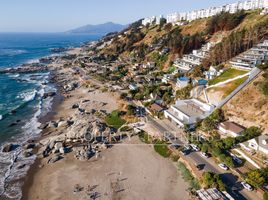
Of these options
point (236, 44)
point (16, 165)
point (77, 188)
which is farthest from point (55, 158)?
point (236, 44)

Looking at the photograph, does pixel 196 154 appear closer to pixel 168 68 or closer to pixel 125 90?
pixel 125 90

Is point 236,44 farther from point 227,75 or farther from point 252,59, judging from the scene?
point 227,75

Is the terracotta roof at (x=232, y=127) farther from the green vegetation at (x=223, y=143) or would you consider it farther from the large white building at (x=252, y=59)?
the large white building at (x=252, y=59)

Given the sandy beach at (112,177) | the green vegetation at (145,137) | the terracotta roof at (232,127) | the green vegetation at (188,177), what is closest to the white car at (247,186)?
the green vegetation at (188,177)

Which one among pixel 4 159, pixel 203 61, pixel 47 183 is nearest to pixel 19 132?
pixel 4 159

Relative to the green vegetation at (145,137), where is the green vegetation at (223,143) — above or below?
above

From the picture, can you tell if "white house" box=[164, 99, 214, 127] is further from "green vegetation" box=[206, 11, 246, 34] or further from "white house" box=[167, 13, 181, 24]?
"white house" box=[167, 13, 181, 24]
